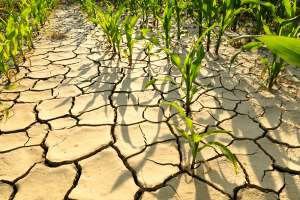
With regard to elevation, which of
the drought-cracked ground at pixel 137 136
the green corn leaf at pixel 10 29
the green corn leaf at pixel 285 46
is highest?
the green corn leaf at pixel 285 46

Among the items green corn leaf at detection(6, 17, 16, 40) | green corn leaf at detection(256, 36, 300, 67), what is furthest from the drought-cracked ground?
green corn leaf at detection(256, 36, 300, 67)

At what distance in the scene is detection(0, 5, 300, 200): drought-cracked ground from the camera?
1111mm

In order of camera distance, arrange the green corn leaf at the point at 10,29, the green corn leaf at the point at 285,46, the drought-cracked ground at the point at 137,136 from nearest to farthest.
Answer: the green corn leaf at the point at 285,46 → the drought-cracked ground at the point at 137,136 → the green corn leaf at the point at 10,29

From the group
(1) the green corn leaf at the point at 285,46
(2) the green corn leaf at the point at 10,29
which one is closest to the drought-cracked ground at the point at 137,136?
(2) the green corn leaf at the point at 10,29

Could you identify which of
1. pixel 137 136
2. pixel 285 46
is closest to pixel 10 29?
pixel 137 136

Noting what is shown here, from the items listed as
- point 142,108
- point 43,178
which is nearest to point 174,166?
point 142,108

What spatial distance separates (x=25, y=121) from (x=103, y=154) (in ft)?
2.50

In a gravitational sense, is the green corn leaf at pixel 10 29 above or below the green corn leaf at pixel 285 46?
below

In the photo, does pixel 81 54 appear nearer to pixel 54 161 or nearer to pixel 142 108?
pixel 142 108

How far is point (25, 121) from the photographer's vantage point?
159cm

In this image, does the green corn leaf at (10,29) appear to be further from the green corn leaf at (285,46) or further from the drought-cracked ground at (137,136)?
the green corn leaf at (285,46)

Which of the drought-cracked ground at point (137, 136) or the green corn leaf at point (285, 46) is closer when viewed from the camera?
the green corn leaf at point (285, 46)

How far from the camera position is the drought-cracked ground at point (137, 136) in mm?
1111

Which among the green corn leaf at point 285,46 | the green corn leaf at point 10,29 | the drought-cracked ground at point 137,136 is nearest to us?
the green corn leaf at point 285,46
